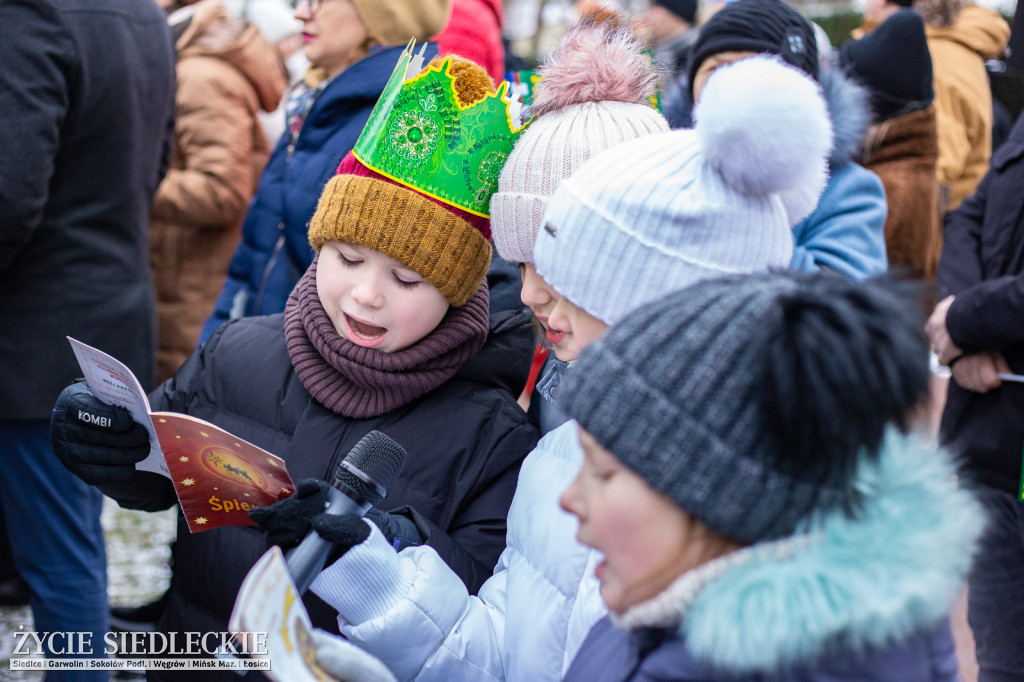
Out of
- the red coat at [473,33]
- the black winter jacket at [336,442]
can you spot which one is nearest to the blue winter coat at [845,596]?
the black winter jacket at [336,442]

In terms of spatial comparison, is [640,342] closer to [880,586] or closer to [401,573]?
[880,586]

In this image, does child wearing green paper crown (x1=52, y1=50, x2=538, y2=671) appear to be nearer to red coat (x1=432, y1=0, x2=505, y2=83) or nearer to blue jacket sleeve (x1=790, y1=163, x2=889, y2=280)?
blue jacket sleeve (x1=790, y1=163, x2=889, y2=280)

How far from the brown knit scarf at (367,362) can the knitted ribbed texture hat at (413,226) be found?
0.28ft

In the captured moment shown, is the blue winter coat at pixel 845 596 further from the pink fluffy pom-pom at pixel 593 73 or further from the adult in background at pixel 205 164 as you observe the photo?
the adult in background at pixel 205 164

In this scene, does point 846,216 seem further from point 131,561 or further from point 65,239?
point 131,561

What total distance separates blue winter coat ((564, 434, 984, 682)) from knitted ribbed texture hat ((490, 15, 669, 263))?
0.85m

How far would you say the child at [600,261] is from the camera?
1.35 metres

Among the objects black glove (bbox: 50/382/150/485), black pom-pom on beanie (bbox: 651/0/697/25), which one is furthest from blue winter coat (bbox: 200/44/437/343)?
black pom-pom on beanie (bbox: 651/0/697/25)

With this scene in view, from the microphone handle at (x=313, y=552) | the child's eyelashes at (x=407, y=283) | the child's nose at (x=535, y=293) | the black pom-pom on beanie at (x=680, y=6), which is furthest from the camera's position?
the black pom-pom on beanie at (x=680, y=6)

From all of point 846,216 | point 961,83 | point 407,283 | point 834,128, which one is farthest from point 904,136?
point 407,283

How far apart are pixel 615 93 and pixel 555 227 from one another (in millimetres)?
439

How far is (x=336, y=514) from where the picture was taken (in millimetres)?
1330

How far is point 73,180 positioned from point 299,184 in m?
0.60

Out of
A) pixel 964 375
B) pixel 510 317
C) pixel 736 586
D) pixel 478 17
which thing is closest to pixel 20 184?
pixel 510 317
